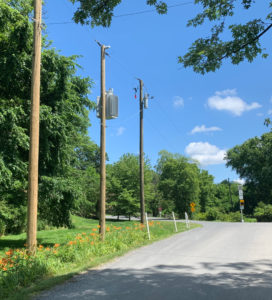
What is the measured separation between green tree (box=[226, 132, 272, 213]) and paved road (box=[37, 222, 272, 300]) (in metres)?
49.9

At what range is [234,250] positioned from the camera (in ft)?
33.3

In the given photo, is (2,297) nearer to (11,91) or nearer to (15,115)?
(15,115)

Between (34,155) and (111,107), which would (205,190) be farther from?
(34,155)

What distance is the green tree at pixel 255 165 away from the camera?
2252 inches

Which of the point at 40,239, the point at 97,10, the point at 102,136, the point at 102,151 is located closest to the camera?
the point at 97,10

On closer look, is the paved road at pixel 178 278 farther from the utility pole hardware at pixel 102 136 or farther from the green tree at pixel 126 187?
the green tree at pixel 126 187

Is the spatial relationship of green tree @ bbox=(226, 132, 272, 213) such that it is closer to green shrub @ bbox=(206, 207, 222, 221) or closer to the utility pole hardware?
green shrub @ bbox=(206, 207, 222, 221)

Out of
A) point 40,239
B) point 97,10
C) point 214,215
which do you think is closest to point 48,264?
point 97,10

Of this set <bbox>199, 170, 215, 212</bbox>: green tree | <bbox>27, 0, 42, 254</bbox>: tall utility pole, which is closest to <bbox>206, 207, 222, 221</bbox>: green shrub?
<bbox>199, 170, 215, 212</bbox>: green tree

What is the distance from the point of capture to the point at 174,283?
19.5 ft

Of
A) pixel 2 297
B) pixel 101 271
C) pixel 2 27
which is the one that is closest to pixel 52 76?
pixel 2 27

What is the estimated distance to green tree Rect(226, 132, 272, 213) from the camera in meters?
57.2

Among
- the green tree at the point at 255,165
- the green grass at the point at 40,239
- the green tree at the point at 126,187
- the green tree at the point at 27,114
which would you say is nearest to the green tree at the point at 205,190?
the green tree at the point at 255,165

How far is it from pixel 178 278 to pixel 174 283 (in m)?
0.43
